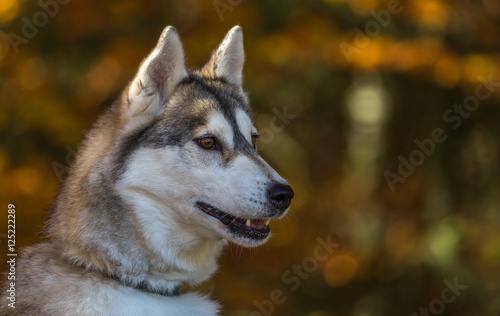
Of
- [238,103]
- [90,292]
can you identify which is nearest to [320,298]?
[238,103]

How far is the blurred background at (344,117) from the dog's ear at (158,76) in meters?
5.22

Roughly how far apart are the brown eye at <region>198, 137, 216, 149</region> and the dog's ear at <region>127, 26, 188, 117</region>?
0.38 m

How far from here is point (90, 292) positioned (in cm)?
373

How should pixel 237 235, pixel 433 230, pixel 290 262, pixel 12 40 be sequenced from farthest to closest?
pixel 290 262 < pixel 433 230 < pixel 12 40 < pixel 237 235

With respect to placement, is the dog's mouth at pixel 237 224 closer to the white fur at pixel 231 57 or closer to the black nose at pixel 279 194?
the black nose at pixel 279 194

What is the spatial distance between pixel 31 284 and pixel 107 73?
597 centimetres

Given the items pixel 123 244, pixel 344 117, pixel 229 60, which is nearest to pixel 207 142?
pixel 123 244

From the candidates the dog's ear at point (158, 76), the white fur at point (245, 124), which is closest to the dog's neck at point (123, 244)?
A: the dog's ear at point (158, 76)

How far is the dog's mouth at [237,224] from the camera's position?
4.04 m

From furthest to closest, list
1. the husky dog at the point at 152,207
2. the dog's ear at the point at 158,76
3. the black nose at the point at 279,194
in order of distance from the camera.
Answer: the dog's ear at the point at 158,76 → the black nose at the point at 279,194 → the husky dog at the point at 152,207

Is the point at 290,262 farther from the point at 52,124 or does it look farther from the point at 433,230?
the point at 52,124

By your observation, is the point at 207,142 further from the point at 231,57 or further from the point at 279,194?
the point at 231,57

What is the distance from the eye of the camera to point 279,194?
3.99 metres

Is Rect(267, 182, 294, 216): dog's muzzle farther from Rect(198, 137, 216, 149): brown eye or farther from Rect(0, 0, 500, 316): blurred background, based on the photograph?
Rect(0, 0, 500, 316): blurred background
